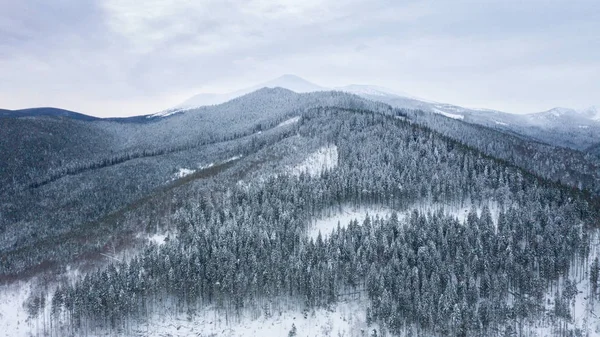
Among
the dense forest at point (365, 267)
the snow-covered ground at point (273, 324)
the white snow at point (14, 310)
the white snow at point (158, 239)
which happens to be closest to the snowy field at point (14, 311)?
the white snow at point (14, 310)

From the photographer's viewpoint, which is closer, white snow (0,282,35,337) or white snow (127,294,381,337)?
white snow (127,294,381,337)

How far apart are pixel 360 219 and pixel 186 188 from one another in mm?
84535

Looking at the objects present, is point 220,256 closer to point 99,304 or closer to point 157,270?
point 157,270

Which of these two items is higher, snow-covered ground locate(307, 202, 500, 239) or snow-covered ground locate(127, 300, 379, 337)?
snow-covered ground locate(307, 202, 500, 239)

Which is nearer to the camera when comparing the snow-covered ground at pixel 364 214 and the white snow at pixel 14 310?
the white snow at pixel 14 310

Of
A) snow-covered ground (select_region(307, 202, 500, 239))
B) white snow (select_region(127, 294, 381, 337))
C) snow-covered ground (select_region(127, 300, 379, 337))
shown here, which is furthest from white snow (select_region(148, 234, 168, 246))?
snow-covered ground (select_region(307, 202, 500, 239))

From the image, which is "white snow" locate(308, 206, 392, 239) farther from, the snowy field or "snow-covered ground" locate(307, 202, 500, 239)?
the snowy field

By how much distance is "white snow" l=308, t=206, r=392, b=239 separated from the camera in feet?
481

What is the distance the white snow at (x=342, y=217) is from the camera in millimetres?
146525

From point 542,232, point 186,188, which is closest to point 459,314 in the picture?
point 542,232

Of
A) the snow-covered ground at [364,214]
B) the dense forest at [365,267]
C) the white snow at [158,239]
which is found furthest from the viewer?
the snow-covered ground at [364,214]

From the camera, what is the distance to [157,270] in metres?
121

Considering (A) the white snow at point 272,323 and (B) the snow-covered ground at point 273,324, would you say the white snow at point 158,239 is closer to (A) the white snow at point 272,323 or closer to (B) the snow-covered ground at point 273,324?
(A) the white snow at point 272,323

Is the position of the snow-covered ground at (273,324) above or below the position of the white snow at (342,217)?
below
